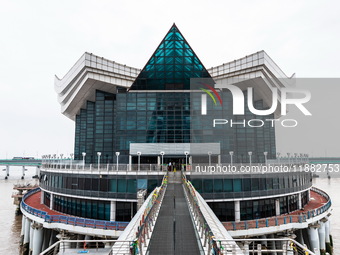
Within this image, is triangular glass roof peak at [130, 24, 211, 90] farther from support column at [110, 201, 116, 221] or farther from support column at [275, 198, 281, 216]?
support column at [275, 198, 281, 216]

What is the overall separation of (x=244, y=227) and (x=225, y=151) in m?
20.2

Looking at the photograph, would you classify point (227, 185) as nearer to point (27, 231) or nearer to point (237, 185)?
point (237, 185)

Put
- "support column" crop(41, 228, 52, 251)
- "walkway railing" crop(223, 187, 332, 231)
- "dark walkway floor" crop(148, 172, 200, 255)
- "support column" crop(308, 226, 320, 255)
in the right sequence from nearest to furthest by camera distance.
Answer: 1. "dark walkway floor" crop(148, 172, 200, 255)
2. "walkway railing" crop(223, 187, 332, 231)
3. "support column" crop(308, 226, 320, 255)
4. "support column" crop(41, 228, 52, 251)

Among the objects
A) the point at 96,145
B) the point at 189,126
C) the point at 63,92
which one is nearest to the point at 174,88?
the point at 189,126

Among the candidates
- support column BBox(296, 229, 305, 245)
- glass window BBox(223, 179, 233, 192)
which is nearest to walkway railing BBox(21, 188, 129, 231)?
glass window BBox(223, 179, 233, 192)

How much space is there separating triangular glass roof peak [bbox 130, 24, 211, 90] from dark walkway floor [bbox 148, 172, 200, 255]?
32.8m

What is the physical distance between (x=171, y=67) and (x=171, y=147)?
15042mm

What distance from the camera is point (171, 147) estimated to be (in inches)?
1868

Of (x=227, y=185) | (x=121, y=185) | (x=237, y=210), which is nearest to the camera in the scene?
(x=227, y=185)

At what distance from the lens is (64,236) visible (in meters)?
30.5

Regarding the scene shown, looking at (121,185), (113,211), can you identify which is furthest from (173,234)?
(113,211)

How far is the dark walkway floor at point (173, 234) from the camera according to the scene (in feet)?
35.9

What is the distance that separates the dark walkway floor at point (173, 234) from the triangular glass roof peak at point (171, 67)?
32.8 metres

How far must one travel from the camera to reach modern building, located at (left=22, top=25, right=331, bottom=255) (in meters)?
34.7
